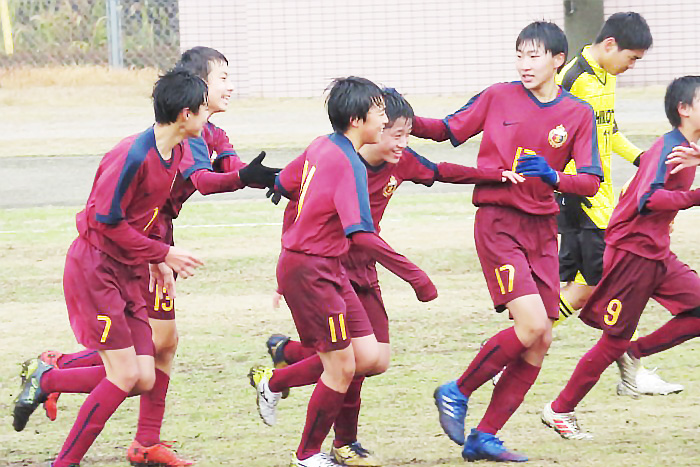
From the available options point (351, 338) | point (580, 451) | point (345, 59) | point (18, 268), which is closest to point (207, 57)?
point (351, 338)

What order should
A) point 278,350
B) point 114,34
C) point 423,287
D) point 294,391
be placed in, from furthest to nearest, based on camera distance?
point 114,34 → point 294,391 → point 278,350 → point 423,287

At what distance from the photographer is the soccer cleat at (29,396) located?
590 cm

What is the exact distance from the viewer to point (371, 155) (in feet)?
18.9

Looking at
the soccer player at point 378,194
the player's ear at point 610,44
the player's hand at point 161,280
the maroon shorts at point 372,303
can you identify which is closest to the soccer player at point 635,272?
the soccer player at point 378,194

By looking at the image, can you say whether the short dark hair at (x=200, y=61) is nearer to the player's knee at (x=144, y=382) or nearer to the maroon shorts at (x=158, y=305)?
the maroon shorts at (x=158, y=305)

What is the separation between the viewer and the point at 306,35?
20.6m

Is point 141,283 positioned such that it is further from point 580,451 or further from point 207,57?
point 580,451

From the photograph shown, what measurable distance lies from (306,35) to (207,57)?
1454cm

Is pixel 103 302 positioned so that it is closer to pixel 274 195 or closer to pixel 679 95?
pixel 274 195

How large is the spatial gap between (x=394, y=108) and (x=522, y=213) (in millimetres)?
723

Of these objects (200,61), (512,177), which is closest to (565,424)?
(512,177)

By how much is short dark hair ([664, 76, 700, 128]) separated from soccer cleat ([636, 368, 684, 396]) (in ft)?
4.49

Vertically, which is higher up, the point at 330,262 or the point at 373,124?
the point at 373,124

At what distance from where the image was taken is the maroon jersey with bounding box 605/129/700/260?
19.3ft
